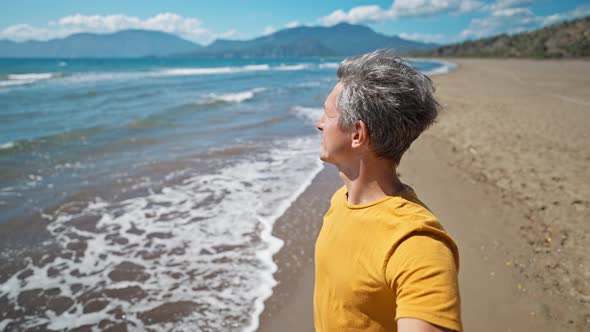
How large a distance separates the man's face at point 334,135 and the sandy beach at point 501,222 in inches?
16.3

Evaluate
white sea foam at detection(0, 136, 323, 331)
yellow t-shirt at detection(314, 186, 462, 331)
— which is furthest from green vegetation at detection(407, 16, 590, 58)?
yellow t-shirt at detection(314, 186, 462, 331)

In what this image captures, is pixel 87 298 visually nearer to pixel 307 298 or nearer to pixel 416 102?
pixel 307 298

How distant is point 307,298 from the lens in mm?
3932

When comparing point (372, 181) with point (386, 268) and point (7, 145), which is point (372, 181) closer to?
point (386, 268)

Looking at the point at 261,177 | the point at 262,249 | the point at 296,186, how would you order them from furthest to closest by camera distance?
1. the point at 261,177
2. the point at 296,186
3. the point at 262,249

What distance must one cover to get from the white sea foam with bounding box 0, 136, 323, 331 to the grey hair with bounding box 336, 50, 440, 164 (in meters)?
2.97

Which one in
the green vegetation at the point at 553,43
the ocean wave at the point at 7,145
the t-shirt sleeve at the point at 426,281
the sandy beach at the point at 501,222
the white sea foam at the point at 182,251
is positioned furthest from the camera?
the green vegetation at the point at 553,43

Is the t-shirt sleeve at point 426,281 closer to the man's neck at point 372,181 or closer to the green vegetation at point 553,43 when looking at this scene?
the man's neck at point 372,181

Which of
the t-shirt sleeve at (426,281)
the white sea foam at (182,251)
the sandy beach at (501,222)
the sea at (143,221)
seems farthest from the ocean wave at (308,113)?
the t-shirt sleeve at (426,281)

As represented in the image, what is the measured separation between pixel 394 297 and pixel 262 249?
3940mm

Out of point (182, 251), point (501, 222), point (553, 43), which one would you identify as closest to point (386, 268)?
point (182, 251)

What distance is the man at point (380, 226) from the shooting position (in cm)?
100

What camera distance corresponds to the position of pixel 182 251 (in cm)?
500

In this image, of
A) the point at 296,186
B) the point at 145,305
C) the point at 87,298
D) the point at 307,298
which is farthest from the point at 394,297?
the point at 296,186
